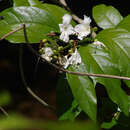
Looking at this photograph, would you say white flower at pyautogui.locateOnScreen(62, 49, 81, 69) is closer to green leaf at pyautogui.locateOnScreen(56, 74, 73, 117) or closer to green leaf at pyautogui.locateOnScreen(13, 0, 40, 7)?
green leaf at pyautogui.locateOnScreen(56, 74, 73, 117)

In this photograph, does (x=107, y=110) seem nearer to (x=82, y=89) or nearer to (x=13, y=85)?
(x=82, y=89)

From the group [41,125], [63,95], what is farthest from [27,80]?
[41,125]

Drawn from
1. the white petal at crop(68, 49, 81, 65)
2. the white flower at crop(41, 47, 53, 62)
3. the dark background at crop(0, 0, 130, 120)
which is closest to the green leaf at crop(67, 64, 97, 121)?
the white petal at crop(68, 49, 81, 65)

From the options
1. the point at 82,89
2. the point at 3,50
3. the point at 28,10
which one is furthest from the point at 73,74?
the point at 3,50

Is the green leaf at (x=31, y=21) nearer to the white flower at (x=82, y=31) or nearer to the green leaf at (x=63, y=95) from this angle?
the white flower at (x=82, y=31)

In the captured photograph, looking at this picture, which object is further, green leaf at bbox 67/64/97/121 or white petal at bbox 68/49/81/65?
white petal at bbox 68/49/81/65

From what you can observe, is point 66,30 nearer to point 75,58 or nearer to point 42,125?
point 75,58
